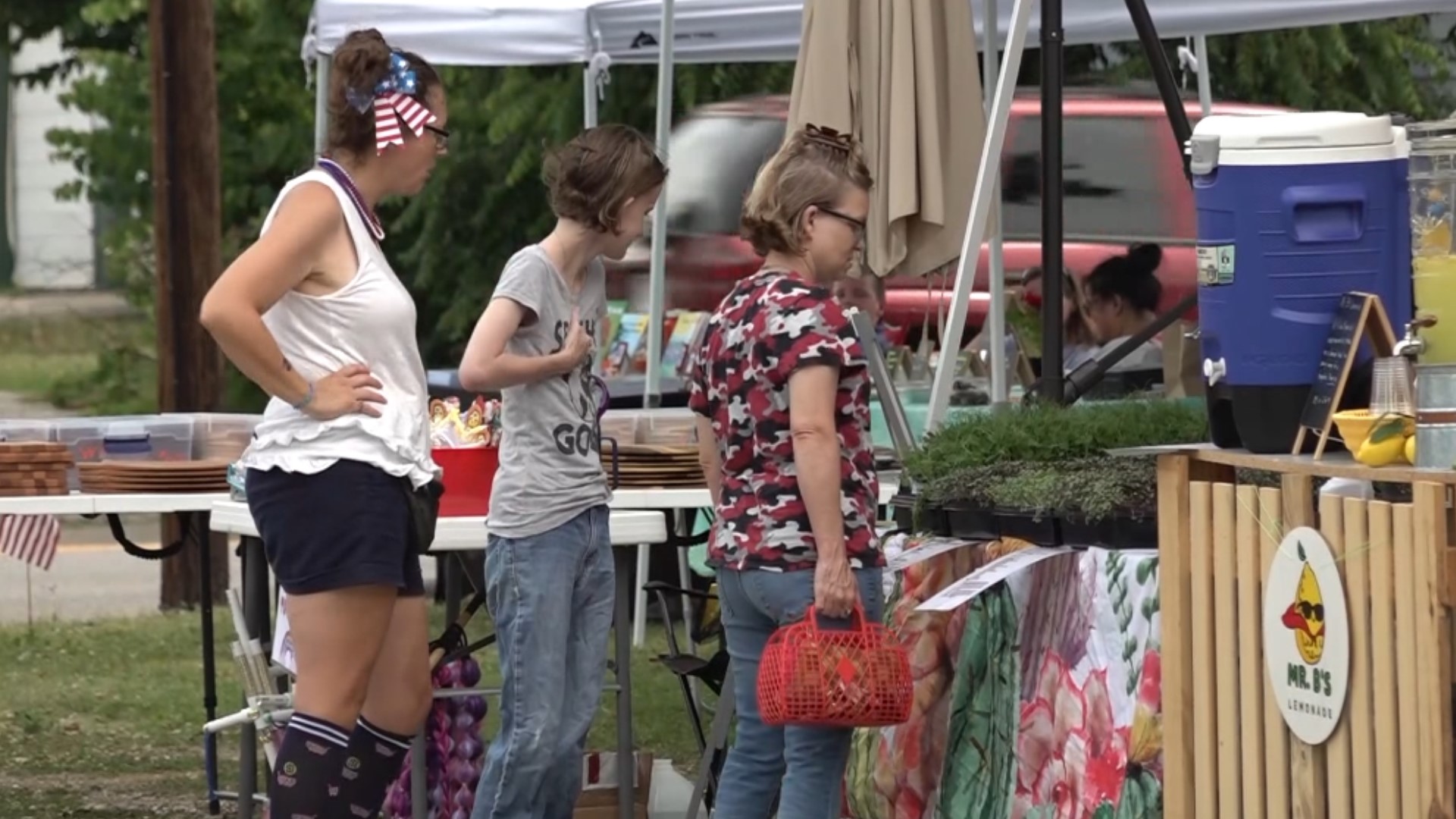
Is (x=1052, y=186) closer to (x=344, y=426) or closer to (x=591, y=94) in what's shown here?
(x=344, y=426)

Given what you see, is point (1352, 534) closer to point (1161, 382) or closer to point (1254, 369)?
point (1254, 369)

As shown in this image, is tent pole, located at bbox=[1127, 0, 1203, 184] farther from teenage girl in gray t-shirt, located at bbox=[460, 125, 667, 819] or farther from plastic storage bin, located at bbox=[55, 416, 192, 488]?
plastic storage bin, located at bbox=[55, 416, 192, 488]

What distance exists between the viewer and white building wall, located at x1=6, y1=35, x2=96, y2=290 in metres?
28.6

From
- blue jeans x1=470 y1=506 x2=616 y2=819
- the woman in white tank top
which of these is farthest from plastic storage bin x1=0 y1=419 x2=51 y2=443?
the woman in white tank top

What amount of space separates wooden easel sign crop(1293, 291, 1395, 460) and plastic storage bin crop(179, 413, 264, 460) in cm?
352

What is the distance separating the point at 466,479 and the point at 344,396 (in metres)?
1.39

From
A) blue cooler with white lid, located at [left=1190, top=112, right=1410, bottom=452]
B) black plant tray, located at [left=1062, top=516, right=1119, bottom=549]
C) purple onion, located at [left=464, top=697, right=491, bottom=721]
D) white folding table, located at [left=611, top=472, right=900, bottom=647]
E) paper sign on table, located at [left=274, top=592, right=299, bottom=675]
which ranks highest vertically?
blue cooler with white lid, located at [left=1190, top=112, right=1410, bottom=452]

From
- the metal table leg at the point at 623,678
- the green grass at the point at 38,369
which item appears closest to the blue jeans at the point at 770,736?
the metal table leg at the point at 623,678

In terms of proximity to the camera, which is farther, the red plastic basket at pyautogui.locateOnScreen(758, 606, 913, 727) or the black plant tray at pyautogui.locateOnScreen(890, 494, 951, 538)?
the black plant tray at pyautogui.locateOnScreen(890, 494, 951, 538)

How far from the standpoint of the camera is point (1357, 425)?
388 centimetres

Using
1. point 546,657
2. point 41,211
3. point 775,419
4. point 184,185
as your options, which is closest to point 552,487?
point 546,657

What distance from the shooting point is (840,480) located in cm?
466

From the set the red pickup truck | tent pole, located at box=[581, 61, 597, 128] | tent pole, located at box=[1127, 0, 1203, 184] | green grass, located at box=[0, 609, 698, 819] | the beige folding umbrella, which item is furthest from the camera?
the red pickup truck

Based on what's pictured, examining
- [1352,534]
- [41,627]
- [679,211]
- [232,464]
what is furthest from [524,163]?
[1352,534]
